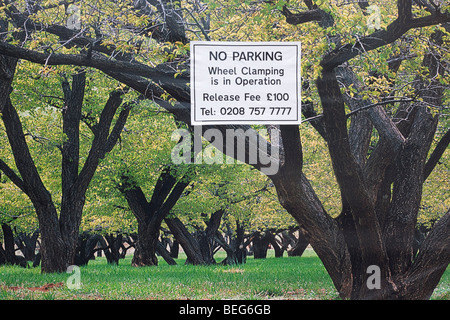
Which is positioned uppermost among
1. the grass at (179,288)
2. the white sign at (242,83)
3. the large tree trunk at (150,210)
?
the white sign at (242,83)

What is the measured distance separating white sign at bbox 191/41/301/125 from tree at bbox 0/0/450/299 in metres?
0.53

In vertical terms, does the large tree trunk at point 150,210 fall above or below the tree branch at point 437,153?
below

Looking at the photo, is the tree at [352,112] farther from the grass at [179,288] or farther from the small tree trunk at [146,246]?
the small tree trunk at [146,246]

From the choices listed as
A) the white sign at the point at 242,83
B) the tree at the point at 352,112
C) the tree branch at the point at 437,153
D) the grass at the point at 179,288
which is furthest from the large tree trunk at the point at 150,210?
the white sign at the point at 242,83

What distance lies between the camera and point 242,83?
7605 millimetres

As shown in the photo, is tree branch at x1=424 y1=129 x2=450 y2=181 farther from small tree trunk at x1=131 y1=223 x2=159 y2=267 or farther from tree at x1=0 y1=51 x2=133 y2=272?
small tree trunk at x1=131 y1=223 x2=159 y2=267

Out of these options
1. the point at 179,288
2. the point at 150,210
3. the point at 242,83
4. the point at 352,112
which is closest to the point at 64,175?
the point at 179,288

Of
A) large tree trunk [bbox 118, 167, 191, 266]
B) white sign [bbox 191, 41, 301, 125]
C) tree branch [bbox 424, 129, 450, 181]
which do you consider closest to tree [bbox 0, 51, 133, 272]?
large tree trunk [bbox 118, 167, 191, 266]

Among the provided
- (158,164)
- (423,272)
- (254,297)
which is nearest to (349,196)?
(423,272)

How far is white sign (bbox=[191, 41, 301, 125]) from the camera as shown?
7.63 meters

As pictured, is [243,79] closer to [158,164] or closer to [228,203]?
[158,164]

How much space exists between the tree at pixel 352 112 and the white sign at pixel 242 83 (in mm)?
535

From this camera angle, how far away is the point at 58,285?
1177cm

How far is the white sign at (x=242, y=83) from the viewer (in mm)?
7629
